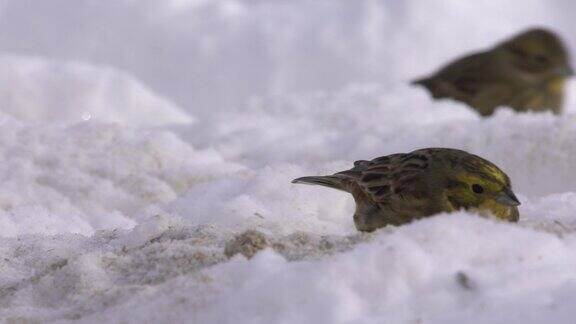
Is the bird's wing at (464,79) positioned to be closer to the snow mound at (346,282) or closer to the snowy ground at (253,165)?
the snowy ground at (253,165)

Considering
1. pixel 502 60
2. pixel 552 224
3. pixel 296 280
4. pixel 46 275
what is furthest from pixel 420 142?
pixel 502 60

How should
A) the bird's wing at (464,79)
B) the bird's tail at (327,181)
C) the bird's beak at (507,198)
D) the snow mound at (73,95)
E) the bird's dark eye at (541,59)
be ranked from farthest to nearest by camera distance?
the bird's dark eye at (541,59) → the bird's wing at (464,79) → the snow mound at (73,95) → the bird's tail at (327,181) → the bird's beak at (507,198)

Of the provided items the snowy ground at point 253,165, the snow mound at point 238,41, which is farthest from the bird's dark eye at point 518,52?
the snow mound at point 238,41

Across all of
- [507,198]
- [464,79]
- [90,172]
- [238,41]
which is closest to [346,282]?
[507,198]

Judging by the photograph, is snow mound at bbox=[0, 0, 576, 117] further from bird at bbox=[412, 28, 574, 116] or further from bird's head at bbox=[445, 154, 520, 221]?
bird's head at bbox=[445, 154, 520, 221]

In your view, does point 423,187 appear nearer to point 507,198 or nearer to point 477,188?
point 477,188

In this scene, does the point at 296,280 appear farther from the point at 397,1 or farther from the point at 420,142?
the point at 397,1
